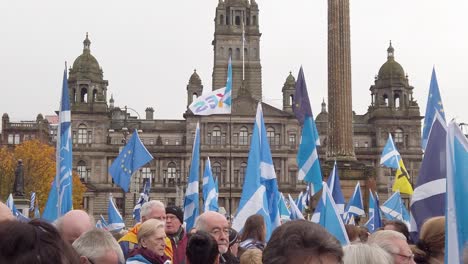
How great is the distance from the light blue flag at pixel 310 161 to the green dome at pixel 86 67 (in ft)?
200

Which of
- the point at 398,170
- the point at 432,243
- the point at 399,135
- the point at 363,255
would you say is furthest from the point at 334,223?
the point at 399,135

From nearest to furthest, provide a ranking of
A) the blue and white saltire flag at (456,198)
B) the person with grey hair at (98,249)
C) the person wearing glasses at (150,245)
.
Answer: the blue and white saltire flag at (456,198)
the person with grey hair at (98,249)
the person wearing glasses at (150,245)

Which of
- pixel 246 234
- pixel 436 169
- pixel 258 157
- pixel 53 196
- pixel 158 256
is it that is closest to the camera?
pixel 436 169

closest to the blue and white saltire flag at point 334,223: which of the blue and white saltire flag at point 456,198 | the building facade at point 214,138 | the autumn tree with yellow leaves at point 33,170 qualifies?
the blue and white saltire flag at point 456,198

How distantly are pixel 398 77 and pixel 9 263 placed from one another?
7235cm

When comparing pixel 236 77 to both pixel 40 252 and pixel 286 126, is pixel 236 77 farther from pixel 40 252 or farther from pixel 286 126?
pixel 40 252

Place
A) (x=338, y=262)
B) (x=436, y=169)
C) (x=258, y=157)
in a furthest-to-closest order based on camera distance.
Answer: (x=258, y=157) → (x=436, y=169) → (x=338, y=262)

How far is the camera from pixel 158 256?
585 cm

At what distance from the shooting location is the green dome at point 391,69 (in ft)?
237

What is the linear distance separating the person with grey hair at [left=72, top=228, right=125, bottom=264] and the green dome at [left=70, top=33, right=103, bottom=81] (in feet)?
227

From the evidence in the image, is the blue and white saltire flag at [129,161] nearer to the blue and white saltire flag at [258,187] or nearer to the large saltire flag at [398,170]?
the blue and white saltire flag at [258,187]

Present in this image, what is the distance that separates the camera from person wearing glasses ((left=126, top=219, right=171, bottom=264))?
19.0 ft

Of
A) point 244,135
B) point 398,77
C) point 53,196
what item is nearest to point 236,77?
point 244,135

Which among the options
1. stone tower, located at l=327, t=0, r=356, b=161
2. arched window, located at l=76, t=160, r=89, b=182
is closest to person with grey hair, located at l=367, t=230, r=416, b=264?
stone tower, located at l=327, t=0, r=356, b=161
